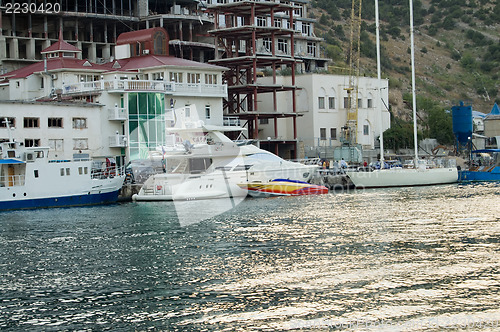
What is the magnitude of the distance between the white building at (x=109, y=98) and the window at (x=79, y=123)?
0.26 ft

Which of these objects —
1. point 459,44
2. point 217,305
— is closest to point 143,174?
point 217,305

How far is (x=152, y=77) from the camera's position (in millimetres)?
75188

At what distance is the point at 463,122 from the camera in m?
84.9

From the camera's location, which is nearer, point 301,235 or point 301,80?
point 301,235

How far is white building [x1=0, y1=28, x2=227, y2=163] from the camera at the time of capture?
62.9m

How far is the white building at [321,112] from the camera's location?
88.9 meters

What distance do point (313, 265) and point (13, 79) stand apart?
54.2 m

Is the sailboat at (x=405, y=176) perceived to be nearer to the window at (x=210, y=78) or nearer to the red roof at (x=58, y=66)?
the window at (x=210, y=78)

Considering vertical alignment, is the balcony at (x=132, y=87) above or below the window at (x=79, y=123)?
above

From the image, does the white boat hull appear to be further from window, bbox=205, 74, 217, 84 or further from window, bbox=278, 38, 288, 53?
window, bbox=278, 38, 288, 53

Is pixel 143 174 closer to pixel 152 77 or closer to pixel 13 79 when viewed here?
pixel 152 77

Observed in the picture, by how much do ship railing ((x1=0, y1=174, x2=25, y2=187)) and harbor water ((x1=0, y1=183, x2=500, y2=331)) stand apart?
9.88 meters

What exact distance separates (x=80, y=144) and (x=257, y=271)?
41135 mm

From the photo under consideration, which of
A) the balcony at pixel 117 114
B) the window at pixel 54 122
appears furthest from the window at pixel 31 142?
the balcony at pixel 117 114
